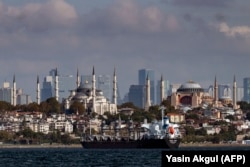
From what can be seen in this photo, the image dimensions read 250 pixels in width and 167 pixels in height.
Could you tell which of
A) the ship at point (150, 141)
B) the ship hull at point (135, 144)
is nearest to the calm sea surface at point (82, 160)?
the ship hull at point (135, 144)

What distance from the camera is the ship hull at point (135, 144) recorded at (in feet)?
492

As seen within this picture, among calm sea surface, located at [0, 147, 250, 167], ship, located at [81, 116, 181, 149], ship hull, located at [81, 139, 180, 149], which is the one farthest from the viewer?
ship, located at [81, 116, 181, 149]

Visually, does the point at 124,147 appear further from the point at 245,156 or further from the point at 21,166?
the point at 245,156

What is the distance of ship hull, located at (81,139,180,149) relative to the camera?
492ft

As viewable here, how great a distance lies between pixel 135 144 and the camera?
6156 inches

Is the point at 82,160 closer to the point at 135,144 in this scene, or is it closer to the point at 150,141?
the point at 150,141

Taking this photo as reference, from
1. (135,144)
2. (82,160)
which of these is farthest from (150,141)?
(82,160)

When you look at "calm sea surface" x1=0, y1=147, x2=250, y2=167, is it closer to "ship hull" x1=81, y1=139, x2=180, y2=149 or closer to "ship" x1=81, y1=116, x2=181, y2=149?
"ship hull" x1=81, y1=139, x2=180, y2=149

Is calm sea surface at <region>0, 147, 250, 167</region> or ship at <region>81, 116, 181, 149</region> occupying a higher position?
ship at <region>81, 116, 181, 149</region>

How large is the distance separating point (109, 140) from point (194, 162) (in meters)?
152

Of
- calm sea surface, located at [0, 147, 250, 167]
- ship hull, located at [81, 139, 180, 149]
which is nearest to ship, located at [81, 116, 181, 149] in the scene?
ship hull, located at [81, 139, 180, 149]

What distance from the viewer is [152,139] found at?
155 metres

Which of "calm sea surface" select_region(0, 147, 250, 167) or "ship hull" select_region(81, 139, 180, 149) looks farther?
"ship hull" select_region(81, 139, 180, 149)

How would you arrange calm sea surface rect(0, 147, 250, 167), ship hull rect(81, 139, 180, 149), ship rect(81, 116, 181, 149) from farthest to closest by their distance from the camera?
1. ship rect(81, 116, 181, 149)
2. ship hull rect(81, 139, 180, 149)
3. calm sea surface rect(0, 147, 250, 167)
